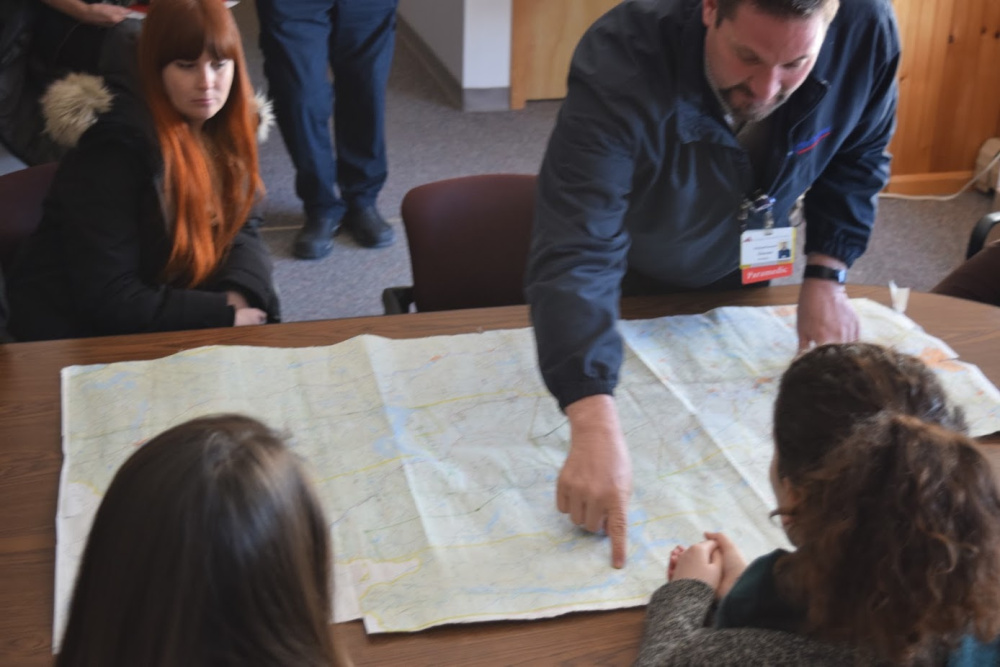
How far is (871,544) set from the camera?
1000 mm

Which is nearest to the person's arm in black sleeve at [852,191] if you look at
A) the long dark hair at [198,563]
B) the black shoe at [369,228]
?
the long dark hair at [198,563]

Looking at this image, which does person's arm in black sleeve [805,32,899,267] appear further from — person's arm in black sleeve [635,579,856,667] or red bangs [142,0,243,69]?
red bangs [142,0,243,69]

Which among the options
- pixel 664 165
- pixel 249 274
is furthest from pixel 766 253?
pixel 249 274

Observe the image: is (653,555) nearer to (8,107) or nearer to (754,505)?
(754,505)

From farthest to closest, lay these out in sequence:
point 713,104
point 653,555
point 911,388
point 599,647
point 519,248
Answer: point 519,248, point 713,104, point 653,555, point 599,647, point 911,388

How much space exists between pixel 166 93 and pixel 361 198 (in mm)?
1872

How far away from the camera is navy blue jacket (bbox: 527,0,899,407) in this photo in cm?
152

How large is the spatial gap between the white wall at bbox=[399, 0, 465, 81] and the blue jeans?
4.10ft

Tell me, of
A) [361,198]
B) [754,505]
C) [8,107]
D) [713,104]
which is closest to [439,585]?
[754,505]

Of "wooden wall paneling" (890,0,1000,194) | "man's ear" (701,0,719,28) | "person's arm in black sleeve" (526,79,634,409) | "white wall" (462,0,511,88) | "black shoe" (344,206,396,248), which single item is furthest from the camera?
"white wall" (462,0,511,88)

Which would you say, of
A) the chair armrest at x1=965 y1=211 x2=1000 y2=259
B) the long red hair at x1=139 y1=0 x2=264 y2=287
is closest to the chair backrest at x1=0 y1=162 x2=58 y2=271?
the long red hair at x1=139 y1=0 x2=264 y2=287

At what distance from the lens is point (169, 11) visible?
2.01 meters

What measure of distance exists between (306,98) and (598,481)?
264 centimetres

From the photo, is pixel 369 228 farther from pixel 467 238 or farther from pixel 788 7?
pixel 788 7
